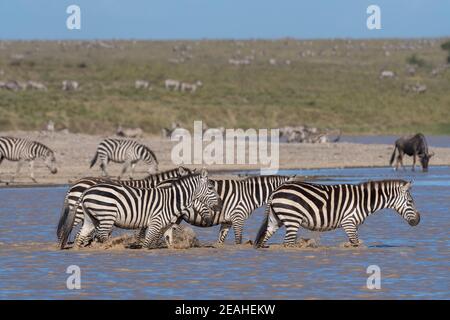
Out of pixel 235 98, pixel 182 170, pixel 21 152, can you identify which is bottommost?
pixel 182 170

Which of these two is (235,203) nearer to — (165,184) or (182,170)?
(165,184)

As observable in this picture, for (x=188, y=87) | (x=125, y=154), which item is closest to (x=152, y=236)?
(x=125, y=154)

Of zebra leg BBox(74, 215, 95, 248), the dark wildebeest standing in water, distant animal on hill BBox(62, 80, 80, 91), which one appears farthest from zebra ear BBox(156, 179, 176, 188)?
distant animal on hill BBox(62, 80, 80, 91)

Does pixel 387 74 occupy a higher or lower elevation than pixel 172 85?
higher

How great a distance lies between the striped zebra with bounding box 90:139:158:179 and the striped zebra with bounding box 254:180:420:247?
42.4 feet

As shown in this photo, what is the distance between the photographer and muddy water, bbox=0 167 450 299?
452 inches

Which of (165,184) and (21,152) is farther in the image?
(21,152)

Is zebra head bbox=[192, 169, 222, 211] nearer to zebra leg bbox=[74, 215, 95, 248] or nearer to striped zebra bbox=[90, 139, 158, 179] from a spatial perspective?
zebra leg bbox=[74, 215, 95, 248]

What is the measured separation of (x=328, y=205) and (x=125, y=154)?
1387cm

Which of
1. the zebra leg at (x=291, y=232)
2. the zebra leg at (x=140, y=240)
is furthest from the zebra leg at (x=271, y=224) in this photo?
the zebra leg at (x=140, y=240)

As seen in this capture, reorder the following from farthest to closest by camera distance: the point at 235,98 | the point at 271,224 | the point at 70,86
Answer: the point at 235,98 < the point at 70,86 < the point at 271,224

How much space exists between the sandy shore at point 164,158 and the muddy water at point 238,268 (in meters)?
10.0

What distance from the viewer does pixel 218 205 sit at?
14.5 meters
